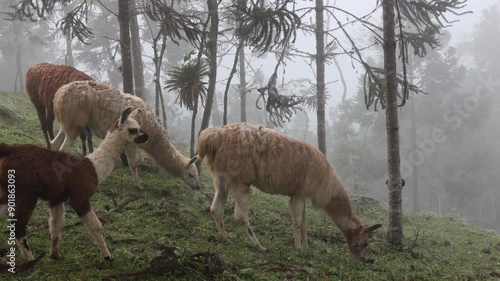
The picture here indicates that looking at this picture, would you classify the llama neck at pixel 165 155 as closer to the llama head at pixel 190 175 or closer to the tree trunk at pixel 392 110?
the llama head at pixel 190 175

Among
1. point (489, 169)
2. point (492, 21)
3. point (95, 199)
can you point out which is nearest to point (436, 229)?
point (95, 199)

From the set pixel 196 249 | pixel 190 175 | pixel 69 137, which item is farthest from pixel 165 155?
pixel 196 249

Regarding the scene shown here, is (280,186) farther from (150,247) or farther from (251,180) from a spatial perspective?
(150,247)

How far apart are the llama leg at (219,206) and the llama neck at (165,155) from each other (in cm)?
178

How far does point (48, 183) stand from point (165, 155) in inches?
159

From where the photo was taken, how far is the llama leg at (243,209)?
6.33 m

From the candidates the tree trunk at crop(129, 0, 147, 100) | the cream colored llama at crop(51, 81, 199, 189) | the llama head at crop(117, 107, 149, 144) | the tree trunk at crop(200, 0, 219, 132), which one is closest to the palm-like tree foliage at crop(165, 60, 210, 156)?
the tree trunk at crop(200, 0, 219, 132)

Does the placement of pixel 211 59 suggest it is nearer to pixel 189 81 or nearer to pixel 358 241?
pixel 189 81

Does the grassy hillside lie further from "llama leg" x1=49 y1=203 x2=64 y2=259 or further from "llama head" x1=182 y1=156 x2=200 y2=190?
"llama head" x1=182 y1=156 x2=200 y2=190

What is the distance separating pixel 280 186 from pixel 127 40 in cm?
582

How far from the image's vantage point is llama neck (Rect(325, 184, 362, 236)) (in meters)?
6.98

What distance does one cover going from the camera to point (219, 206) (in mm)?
6574

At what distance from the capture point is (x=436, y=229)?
12.9m

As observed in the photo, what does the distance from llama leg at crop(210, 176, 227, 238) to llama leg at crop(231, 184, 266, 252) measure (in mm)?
272
